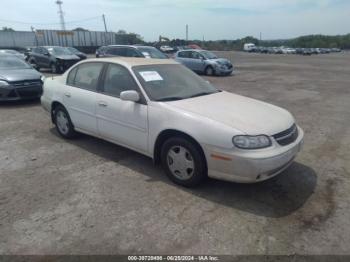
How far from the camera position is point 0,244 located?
8.87 feet

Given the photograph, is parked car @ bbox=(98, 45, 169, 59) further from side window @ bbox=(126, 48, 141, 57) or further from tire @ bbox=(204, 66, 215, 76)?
tire @ bbox=(204, 66, 215, 76)

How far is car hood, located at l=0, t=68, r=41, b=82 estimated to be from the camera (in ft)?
26.8

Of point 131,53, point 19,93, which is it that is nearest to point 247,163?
point 19,93

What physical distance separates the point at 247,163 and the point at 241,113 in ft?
2.44

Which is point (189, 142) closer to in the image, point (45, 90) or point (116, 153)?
point (116, 153)

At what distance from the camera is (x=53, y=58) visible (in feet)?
55.5

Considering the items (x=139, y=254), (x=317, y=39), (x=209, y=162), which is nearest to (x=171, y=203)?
(x=209, y=162)

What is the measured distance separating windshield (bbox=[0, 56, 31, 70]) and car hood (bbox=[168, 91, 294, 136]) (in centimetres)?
761

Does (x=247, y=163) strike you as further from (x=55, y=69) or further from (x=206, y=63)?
(x=55, y=69)

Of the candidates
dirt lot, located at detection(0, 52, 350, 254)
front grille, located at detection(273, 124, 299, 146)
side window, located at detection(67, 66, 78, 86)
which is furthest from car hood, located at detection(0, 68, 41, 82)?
Result: front grille, located at detection(273, 124, 299, 146)

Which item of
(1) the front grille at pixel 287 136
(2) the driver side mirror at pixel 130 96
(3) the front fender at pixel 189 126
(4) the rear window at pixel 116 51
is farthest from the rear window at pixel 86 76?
(4) the rear window at pixel 116 51

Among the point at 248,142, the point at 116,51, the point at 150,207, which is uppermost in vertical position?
the point at 116,51

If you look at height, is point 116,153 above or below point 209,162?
below

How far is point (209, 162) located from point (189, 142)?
0.34 meters
